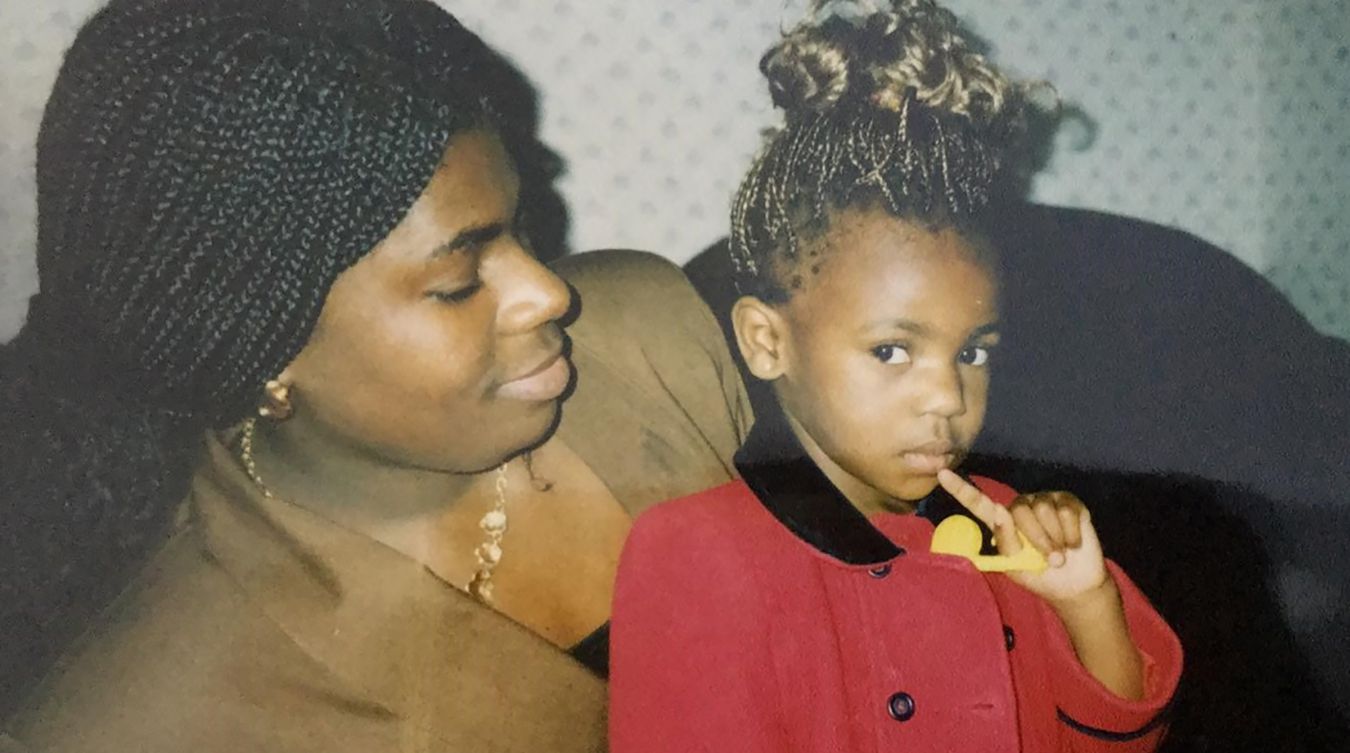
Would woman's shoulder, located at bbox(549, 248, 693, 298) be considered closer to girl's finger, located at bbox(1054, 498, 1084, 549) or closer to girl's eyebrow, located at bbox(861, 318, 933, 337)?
girl's eyebrow, located at bbox(861, 318, 933, 337)

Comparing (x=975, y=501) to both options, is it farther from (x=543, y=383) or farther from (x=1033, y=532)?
(x=543, y=383)

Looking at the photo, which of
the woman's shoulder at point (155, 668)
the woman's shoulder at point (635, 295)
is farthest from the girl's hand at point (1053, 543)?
the woman's shoulder at point (155, 668)

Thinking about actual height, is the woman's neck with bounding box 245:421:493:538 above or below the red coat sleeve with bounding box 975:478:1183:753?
above

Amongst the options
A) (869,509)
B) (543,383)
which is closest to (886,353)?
(869,509)

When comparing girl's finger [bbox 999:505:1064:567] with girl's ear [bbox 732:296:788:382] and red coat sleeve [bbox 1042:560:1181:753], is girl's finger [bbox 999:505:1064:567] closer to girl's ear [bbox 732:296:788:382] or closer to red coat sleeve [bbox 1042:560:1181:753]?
red coat sleeve [bbox 1042:560:1181:753]

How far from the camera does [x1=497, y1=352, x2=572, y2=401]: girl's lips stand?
0.60 metres

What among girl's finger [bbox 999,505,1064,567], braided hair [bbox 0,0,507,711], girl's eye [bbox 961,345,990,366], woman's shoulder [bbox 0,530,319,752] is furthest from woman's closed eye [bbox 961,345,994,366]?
woman's shoulder [bbox 0,530,319,752]

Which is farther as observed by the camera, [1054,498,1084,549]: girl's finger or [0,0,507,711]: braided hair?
[1054,498,1084,549]: girl's finger

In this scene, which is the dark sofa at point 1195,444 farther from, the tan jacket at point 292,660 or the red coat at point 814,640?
the tan jacket at point 292,660

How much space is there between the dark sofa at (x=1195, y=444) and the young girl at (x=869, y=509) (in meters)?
0.04

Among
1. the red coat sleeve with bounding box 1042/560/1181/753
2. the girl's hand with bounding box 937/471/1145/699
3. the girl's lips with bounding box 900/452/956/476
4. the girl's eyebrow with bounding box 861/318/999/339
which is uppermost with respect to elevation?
the girl's eyebrow with bounding box 861/318/999/339

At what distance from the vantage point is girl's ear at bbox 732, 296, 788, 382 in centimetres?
64

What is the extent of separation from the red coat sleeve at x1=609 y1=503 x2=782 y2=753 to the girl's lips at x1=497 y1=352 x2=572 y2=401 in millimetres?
104

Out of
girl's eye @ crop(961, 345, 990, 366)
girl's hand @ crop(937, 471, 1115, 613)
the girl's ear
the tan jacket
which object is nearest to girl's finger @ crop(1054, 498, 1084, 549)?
girl's hand @ crop(937, 471, 1115, 613)
